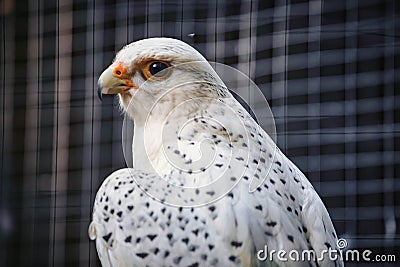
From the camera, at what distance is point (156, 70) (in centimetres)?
127

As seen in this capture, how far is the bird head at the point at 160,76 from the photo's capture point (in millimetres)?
1267

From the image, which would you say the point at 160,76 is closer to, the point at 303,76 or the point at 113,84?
the point at 113,84

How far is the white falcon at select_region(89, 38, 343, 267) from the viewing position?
3.87 ft

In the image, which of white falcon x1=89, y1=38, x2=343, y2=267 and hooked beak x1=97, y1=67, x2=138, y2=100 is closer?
white falcon x1=89, y1=38, x2=343, y2=267

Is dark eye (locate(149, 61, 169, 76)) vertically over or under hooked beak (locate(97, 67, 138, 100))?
over

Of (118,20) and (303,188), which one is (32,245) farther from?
(303,188)

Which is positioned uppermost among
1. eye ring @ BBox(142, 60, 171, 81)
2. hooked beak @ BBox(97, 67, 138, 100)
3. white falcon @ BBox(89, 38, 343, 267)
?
eye ring @ BBox(142, 60, 171, 81)

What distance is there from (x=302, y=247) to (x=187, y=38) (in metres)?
0.46

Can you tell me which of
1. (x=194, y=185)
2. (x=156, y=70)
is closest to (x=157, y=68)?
(x=156, y=70)

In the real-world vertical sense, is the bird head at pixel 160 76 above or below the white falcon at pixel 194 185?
above

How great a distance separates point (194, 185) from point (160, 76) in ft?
0.72

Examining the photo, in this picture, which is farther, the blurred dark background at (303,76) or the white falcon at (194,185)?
the blurred dark background at (303,76)

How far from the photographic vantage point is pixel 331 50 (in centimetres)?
135

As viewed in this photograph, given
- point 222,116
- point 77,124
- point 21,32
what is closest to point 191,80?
point 222,116
